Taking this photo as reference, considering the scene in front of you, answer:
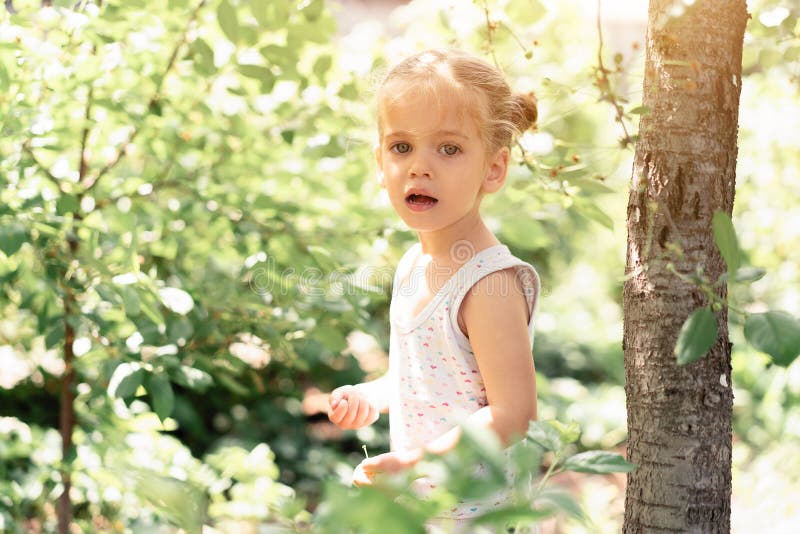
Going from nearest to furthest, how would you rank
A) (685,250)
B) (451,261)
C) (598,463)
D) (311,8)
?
1. (598,463)
2. (685,250)
3. (451,261)
4. (311,8)

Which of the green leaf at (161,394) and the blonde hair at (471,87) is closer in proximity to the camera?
the blonde hair at (471,87)

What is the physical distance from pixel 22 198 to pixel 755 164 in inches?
163

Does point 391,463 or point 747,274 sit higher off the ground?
point 747,274

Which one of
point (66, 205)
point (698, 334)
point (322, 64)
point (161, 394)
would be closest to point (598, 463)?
point (698, 334)

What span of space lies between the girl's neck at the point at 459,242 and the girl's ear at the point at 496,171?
7 cm

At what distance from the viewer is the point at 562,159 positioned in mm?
1894

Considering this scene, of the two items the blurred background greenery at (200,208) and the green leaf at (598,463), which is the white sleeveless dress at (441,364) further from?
the green leaf at (598,463)

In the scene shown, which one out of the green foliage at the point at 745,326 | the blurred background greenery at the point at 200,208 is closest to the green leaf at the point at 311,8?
the blurred background greenery at the point at 200,208

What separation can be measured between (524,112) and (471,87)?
18cm

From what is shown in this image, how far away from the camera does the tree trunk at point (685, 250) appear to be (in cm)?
141

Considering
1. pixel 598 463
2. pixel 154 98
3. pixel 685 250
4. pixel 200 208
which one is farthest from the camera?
pixel 200 208

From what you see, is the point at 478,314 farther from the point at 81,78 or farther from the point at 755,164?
the point at 755,164

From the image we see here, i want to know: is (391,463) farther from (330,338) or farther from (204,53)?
(204,53)

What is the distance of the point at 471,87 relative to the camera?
1623mm
